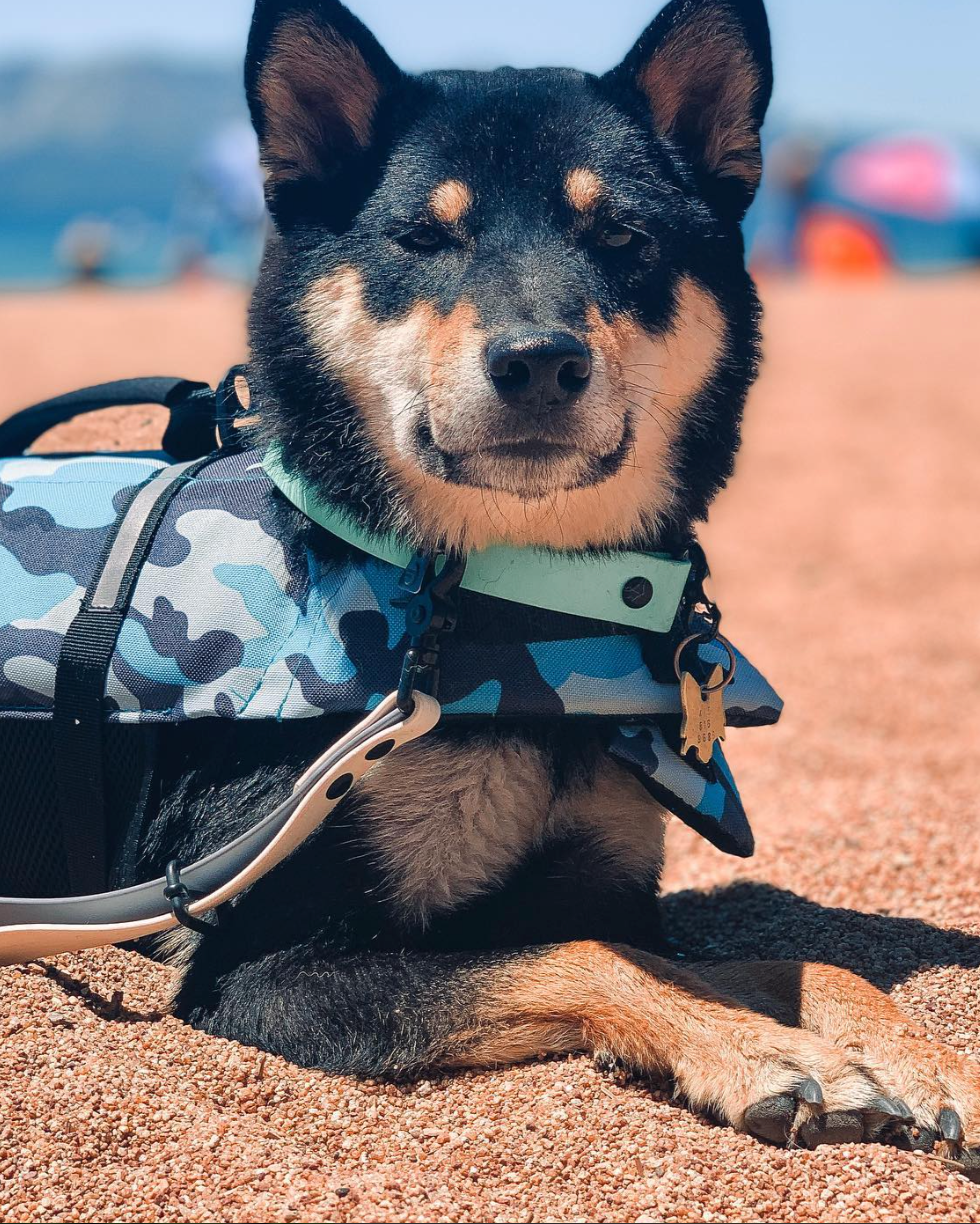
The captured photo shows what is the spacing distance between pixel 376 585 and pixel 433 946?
2.30 feet

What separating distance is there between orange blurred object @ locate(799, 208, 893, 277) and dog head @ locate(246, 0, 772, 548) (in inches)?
1037

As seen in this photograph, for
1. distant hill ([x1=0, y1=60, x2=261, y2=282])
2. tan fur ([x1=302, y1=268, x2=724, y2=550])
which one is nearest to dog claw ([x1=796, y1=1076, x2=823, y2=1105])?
tan fur ([x1=302, y1=268, x2=724, y2=550])

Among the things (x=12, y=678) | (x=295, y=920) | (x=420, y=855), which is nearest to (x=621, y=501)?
(x=420, y=855)

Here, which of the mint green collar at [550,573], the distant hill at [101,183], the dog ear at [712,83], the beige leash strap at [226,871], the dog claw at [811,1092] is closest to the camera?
the dog claw at [811,1092]

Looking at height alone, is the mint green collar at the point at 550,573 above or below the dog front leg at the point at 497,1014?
above

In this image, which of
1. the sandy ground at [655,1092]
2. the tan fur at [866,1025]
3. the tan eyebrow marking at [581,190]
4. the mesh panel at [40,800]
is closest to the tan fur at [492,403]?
the tan eyebrow marking at [581,190]

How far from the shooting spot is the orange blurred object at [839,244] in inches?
1086

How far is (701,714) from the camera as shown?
Answer: 8.38 feet

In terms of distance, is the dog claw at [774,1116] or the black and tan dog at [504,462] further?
the black and tan dog at [504,462]

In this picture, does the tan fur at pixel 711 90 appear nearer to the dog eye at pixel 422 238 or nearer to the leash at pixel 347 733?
the dog eye at pixel 422 238

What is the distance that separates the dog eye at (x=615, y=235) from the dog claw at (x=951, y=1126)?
5.48 feet

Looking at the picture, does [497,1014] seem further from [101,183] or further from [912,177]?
[101,183]

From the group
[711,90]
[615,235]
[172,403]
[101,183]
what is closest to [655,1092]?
[615,235]

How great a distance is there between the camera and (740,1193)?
207 cm
